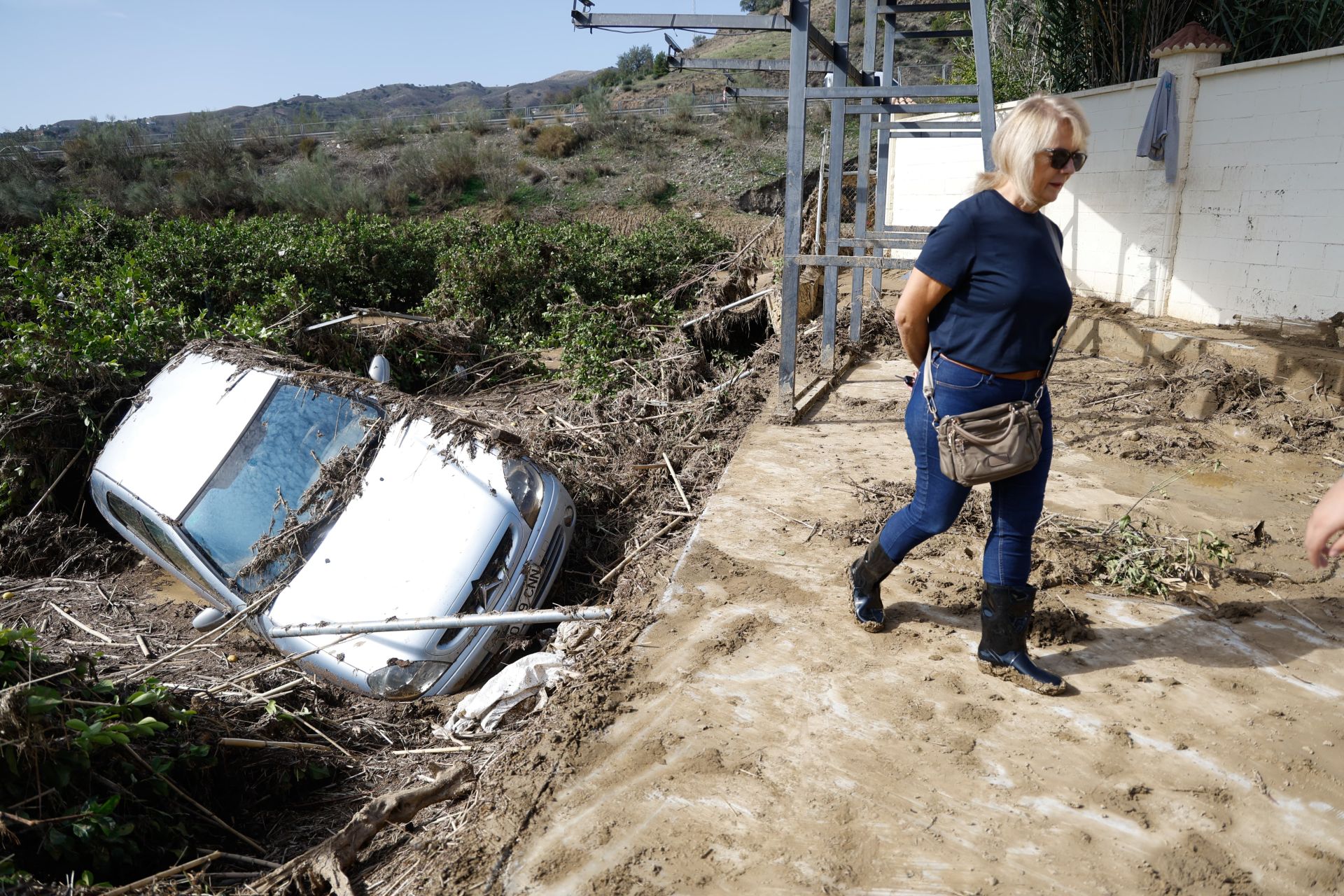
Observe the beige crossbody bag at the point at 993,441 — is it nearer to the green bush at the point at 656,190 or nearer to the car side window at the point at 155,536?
the car side window at the point at 155,536

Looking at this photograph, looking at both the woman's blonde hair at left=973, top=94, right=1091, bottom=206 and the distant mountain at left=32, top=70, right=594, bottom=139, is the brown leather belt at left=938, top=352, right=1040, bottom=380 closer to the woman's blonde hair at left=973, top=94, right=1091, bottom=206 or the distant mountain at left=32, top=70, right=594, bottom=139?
the woman's blonde hair at left=973, top=94, right=1091, bottom=206

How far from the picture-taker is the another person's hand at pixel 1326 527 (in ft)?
6.16

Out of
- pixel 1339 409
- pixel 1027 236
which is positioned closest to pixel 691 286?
pixel 1339 409

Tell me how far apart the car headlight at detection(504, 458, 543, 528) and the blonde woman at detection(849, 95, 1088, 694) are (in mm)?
1944

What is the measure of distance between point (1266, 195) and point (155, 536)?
8.41 m

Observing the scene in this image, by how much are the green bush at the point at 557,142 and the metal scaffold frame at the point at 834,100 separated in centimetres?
2255

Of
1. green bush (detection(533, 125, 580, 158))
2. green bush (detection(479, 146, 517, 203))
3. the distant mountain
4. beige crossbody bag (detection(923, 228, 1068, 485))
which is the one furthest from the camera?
the distant mountain

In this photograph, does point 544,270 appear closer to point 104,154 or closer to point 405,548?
point 405,548

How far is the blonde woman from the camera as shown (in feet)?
8.30

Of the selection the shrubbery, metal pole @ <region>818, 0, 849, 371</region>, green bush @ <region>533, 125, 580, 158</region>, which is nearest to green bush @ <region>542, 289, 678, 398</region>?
the shrubbery

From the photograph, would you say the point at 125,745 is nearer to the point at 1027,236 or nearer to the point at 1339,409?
the point at 1027,236

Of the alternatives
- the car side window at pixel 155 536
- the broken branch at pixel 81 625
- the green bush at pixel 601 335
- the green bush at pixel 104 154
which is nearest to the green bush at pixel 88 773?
the car side window at pixel 155 536

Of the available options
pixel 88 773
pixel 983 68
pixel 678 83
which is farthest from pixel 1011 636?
pixel 678 83

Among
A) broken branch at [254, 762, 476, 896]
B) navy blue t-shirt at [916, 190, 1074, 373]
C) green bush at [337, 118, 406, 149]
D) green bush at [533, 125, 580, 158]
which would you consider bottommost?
broken branch at [254, 762, 476, 896]
